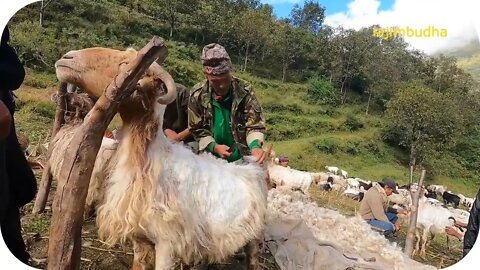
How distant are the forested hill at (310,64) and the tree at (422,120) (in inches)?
0.4

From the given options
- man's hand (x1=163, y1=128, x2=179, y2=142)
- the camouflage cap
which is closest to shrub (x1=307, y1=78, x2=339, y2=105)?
man's hand (x1=163, y1=128, x2=179, y2=142)

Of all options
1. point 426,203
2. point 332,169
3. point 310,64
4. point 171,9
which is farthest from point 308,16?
point 332,169

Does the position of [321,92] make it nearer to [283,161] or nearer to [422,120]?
[422,120]

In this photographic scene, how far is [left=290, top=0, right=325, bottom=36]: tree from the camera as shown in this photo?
3283 mm

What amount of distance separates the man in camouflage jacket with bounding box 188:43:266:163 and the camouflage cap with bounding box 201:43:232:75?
0.07 meters

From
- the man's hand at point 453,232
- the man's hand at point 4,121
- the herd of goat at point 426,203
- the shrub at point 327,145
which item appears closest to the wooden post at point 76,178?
the man's hand at point 4,121

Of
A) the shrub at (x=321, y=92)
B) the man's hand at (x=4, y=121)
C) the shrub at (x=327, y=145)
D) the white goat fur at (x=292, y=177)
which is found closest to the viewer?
the man's hand at (x=4, y=121)

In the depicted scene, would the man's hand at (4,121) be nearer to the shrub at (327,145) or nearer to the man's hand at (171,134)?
the man's hand at (171,134)

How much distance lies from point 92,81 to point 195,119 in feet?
2.87

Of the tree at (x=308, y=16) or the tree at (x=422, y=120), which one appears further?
the tree at (x=422, y=120)

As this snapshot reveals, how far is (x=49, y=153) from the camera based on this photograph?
299cm

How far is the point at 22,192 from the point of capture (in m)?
2.34

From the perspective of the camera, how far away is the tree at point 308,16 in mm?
3283

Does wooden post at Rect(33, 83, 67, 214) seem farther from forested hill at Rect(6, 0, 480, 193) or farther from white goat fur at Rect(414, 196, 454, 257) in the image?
white goat fur at Rect(414, 196, 454, 257)
